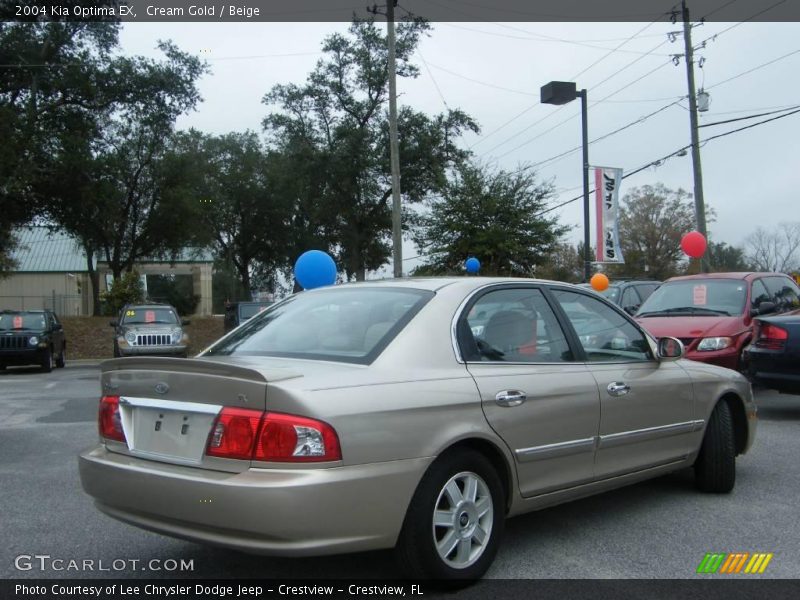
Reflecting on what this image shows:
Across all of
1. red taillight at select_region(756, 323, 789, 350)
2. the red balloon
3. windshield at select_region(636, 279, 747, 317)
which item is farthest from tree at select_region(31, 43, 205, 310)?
red taillight at select_region(756, 323, 789, 350)

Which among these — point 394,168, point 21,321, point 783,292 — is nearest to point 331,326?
point 783,292

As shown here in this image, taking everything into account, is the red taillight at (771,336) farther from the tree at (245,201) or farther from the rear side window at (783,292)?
the tree at (245,201)

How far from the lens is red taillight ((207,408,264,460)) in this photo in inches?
134

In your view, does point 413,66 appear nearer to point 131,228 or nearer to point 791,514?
point 131,228

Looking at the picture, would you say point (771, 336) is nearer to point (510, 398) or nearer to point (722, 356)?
point (722, 356)

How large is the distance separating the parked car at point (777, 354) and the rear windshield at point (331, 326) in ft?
19.5

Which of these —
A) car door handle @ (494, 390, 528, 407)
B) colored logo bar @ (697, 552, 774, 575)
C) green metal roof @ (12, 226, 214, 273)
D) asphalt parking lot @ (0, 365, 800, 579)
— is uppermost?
green metal roof @ (12, 226, 214, 273)

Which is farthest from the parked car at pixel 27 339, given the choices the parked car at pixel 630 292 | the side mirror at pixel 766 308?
the side mirror at pixel 766 308

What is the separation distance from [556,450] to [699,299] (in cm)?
747

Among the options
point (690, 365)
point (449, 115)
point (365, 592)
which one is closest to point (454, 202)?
point (449, 115)

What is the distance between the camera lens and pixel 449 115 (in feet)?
130

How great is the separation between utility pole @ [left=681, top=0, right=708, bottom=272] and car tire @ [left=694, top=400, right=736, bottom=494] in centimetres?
1820

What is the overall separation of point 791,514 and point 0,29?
2754 centimetres

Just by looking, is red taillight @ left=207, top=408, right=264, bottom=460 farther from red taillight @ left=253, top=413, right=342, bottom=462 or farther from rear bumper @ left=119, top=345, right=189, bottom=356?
rear bumper @ left=119, top=345, right=189, bottom=356
